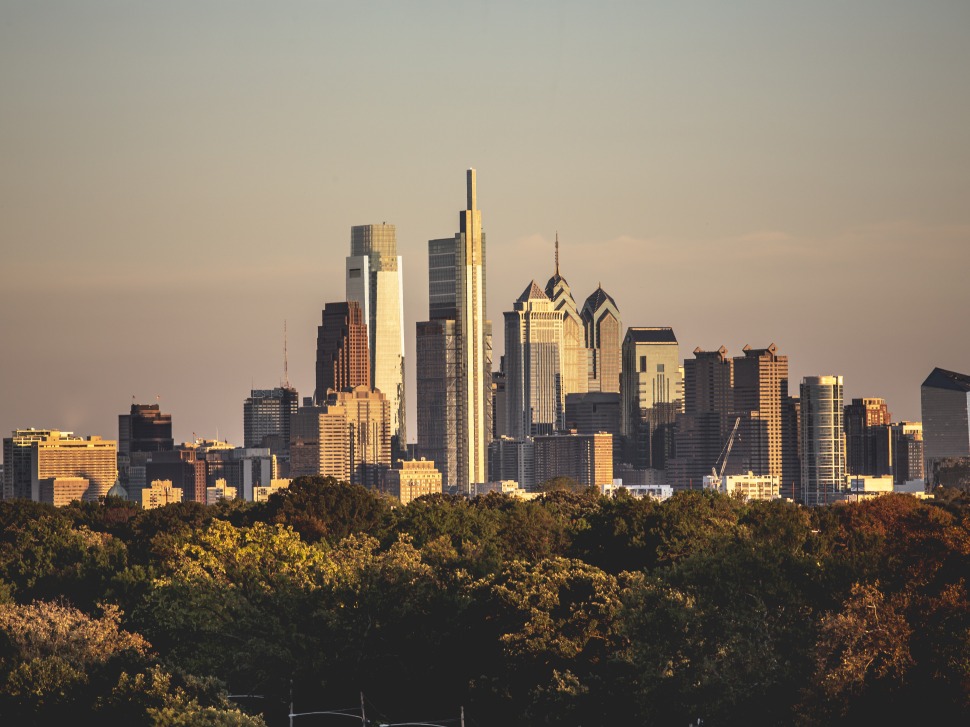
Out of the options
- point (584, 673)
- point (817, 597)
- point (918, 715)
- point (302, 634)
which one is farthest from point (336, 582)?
point (918, 715)

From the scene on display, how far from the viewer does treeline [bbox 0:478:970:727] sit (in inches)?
1891

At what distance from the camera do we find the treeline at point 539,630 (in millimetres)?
48031

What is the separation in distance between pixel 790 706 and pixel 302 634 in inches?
753

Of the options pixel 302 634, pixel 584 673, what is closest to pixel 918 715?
pixel 584 673

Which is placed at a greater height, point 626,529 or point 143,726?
point 626,529

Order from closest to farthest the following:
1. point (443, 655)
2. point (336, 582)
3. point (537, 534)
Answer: point (443, 655)
point (336, 582)
point (537, 534)

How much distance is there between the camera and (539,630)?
55.8 m

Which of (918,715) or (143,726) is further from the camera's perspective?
(143,726)

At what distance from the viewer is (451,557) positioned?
7219 cm

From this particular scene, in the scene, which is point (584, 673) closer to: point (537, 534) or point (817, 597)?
point (817, 597)

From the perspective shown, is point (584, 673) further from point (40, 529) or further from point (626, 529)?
point (40, 529)

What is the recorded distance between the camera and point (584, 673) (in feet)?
180

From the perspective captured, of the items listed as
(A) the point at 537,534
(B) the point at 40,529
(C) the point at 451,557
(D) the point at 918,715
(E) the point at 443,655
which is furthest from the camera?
(B) the point at 40,529

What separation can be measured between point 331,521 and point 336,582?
1569 inches
